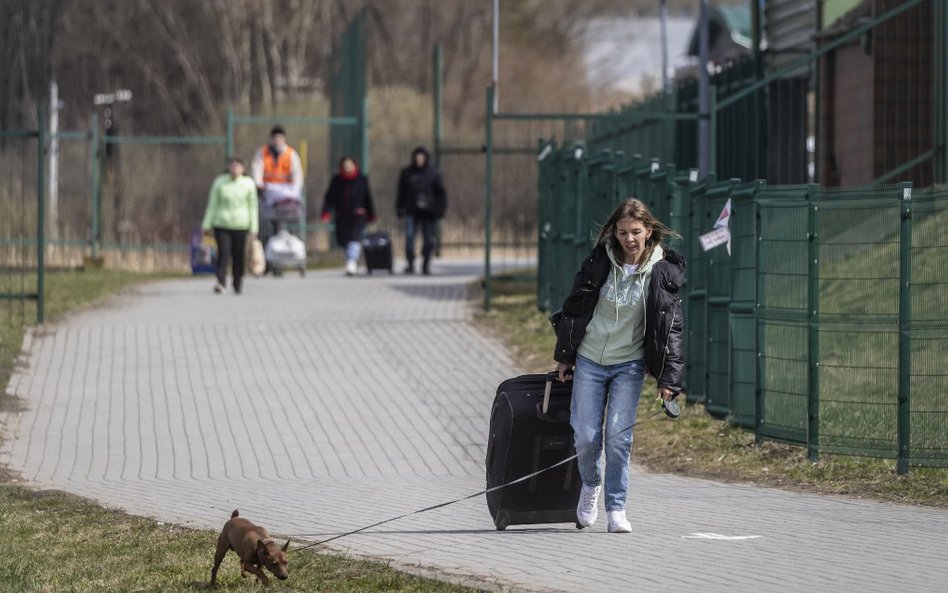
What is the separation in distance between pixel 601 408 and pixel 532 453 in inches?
16.6

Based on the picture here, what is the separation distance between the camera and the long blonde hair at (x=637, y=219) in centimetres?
815

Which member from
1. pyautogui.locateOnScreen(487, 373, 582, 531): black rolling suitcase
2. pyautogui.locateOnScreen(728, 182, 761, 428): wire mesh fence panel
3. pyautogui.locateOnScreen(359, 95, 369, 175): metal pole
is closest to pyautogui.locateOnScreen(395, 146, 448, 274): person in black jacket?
pyautogui.locateOnScreen(359, 95, 369, 175): metal pole

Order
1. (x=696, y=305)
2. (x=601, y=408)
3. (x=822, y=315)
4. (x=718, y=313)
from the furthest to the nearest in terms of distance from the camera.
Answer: (x=696, y=305) → (x=718, y=313) → (x=822, y=315) → (x=601, y=408)

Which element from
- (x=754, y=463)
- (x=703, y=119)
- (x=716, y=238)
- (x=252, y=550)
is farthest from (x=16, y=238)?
(x=252, y=550)

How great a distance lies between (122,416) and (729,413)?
4.48 m

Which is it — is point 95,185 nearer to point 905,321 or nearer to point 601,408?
point 905,321

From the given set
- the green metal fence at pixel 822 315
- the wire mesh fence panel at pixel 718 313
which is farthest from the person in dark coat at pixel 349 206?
the wire mesh fence panel at pixel 718 313

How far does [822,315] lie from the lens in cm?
1068

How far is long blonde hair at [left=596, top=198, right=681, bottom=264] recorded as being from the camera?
26.7 feet

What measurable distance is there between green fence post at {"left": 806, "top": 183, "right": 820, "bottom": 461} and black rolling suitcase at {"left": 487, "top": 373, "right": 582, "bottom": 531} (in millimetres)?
2345

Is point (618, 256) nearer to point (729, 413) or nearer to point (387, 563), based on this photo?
point (387, 563)

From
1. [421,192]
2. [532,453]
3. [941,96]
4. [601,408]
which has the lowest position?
[532,453]

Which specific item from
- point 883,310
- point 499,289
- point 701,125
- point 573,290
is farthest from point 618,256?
point 499,289

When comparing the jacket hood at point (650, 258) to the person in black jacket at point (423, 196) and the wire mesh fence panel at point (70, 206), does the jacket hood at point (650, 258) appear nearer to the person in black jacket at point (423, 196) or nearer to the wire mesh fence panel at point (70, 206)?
the person in black jacket at point (423, 196)
